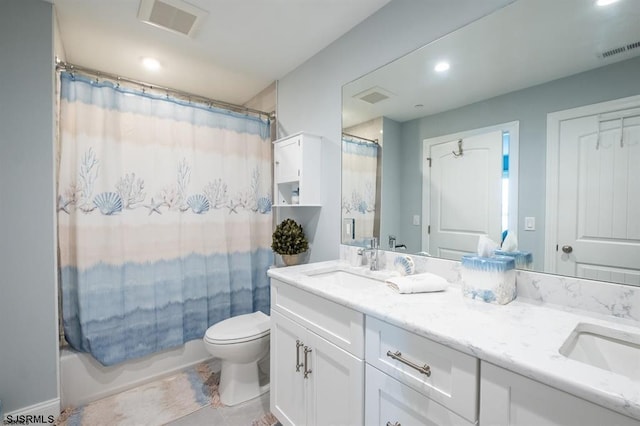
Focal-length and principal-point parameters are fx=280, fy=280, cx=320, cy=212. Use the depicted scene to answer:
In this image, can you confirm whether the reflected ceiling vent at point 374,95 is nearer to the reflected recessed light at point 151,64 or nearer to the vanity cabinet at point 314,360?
the vanity cabinet at point 314,360

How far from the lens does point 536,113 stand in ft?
3.55

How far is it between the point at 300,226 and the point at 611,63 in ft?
5.96

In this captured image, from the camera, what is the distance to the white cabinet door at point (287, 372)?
53.0 inches

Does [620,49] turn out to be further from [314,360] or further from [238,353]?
[238,353]

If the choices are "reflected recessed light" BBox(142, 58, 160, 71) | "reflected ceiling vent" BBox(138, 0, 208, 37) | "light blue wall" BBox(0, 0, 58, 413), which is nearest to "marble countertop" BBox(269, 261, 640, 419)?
"light blue wall" BBox(0, 0, 58, 413)

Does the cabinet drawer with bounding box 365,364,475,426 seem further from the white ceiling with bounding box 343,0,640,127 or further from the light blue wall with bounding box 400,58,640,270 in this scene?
the white ceiling with bounding box 343,0,640,127

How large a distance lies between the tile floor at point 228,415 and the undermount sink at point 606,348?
1.65m

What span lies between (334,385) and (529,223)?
1015 millimetres

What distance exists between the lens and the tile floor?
1.65 metres

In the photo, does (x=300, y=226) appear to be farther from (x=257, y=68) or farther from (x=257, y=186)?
(x=257, y=68)

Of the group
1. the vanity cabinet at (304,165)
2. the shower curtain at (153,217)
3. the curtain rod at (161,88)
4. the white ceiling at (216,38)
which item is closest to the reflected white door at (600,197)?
the white ceiling at (216,38)

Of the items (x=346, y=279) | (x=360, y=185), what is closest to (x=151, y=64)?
(x=360, y=185)

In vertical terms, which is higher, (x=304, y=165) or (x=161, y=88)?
(x=161, y=88)

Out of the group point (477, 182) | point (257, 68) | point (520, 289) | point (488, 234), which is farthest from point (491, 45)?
point (257, 68)
